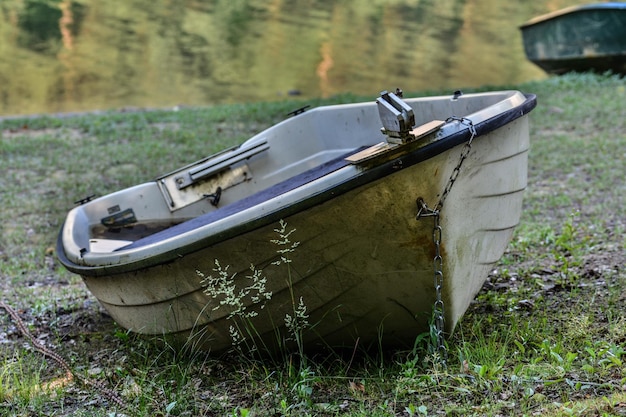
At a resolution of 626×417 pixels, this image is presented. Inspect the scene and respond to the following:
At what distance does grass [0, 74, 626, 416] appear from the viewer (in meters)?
3.32

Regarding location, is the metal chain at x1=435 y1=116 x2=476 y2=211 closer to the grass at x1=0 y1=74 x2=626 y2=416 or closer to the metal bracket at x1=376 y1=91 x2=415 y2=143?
the metal bracket at x1=376 y1=91 x2=415 y2=143

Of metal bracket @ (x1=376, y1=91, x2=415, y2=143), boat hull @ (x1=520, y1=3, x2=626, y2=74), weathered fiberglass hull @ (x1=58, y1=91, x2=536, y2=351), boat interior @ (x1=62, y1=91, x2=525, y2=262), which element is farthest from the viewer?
boat hull @ (x1=520, y1=3, x2=626, y2=74)

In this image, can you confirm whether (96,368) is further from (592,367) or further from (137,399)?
(592,367)

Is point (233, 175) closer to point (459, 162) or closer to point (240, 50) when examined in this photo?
point (459, 162)

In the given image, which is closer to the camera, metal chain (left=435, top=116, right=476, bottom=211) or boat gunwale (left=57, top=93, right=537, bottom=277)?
boat gunwale (left=57, top=93, right=537, bottom=277)

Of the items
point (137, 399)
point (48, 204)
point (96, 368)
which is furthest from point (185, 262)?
point (48, 204)

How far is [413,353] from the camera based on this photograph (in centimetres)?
377

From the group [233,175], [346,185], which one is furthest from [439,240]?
[233,175]

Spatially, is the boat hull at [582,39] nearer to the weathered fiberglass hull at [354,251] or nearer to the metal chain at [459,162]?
the weathered fiberglass hull at [354,251]

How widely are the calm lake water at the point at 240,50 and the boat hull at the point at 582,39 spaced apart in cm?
296

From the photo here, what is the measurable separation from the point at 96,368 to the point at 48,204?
417cm

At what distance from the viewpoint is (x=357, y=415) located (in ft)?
10.6

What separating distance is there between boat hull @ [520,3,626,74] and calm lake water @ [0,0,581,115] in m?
2.96

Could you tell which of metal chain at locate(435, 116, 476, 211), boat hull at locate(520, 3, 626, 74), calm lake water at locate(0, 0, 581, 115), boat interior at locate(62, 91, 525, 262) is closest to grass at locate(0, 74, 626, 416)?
boat interior at locate(62, 91, 525, 262)
